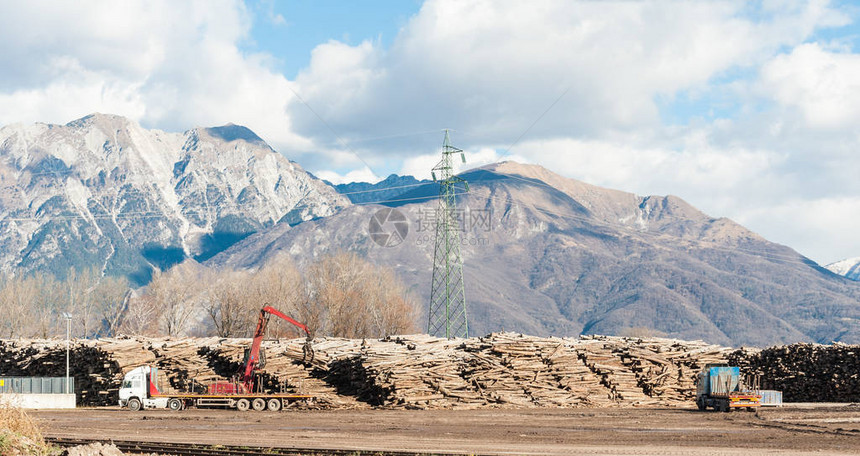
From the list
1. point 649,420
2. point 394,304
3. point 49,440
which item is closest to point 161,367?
point 49,440

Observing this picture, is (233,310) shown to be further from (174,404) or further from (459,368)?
(459,368)

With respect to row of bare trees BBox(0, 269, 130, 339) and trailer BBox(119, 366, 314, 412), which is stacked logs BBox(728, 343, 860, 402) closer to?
trailer BBox(119, 366, 314, 412)

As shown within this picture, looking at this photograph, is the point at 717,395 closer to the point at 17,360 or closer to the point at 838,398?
the point at 838,398

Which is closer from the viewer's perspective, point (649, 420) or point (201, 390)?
point (649, 420)

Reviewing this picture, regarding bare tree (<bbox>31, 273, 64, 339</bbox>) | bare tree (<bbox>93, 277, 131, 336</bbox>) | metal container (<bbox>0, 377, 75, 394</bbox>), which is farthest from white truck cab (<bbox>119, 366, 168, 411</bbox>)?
bare tree (<bbox>93, 277, 131, 336</bbox>)

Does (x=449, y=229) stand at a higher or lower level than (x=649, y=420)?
higher

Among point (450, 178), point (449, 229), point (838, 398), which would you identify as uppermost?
point (450, 178)

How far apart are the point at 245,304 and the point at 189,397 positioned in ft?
190

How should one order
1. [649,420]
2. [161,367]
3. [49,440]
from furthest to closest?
[161,367] < [649,420] < [49,440]

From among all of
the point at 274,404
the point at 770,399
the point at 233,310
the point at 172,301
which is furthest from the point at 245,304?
the point at 770,399

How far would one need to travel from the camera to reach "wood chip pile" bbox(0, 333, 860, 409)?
4350 cm

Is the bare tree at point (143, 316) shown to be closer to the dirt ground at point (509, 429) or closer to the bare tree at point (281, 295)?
the bare tree at point (281, 295)

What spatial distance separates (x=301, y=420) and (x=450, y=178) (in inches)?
1179

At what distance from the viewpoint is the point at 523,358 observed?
44750 millimetres
